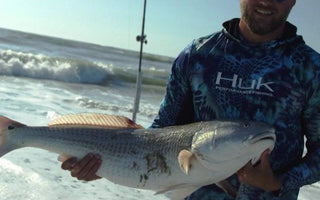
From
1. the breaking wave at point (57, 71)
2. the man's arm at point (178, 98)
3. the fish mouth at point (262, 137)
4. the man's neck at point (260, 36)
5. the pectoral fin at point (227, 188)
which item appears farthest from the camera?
the breaking wave at point (57, 71)

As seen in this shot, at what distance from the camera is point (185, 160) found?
2.18m

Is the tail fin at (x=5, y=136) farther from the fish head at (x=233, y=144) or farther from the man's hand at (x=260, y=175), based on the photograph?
the man's hand at (x=260, y=175)

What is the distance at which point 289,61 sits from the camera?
92.7 inches

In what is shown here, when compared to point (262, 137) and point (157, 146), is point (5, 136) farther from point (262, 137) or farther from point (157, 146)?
point (262, 137)

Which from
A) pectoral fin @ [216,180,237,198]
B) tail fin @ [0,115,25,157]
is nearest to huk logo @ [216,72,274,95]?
pectoral fin @ [216,180,237,198]

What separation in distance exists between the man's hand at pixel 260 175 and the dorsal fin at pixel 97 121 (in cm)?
72

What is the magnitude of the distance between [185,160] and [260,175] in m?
0.35

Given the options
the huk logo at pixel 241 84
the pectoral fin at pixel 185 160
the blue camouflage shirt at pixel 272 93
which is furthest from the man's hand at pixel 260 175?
the huk logo at pixel 241 84

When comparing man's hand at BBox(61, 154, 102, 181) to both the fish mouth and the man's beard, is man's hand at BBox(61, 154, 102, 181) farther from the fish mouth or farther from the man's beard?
the man's beard

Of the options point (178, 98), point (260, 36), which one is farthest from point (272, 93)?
point (178, 98)

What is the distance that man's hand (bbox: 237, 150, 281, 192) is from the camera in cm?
216

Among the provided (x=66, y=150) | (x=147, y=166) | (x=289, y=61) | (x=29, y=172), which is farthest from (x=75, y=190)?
(x=289, y=61)

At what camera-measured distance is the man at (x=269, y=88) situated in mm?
2334

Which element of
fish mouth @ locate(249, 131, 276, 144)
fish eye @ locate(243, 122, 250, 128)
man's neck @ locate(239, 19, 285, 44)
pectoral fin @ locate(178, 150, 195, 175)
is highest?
man's neck @ locate(239, 19, 285, 44)
